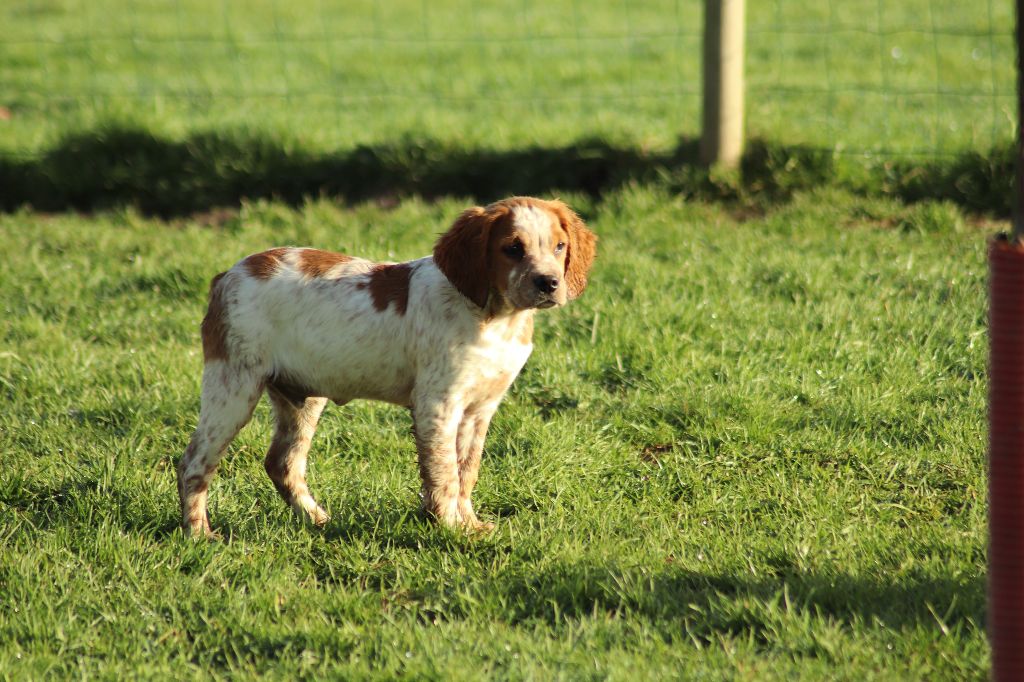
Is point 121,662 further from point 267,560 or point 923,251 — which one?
point 923,251

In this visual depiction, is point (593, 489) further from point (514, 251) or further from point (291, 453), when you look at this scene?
point (291, 453)

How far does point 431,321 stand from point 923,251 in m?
3.43

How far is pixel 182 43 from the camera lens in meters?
11.8

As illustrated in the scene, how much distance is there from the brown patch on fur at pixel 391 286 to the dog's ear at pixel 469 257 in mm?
218

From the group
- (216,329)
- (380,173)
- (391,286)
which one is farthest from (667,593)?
(380,173)

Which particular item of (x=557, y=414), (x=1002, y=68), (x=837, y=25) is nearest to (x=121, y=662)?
(x=557, y=414)

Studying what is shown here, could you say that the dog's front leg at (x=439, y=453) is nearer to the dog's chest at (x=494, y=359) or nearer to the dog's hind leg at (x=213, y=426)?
the dog's chest at (x=494, y=359)

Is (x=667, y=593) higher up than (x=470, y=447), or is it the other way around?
(x=470, y=447)

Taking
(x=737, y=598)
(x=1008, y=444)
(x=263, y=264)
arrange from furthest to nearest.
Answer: (x=263, y=264) < (x=737, y=598) < (x=1008, y=444)

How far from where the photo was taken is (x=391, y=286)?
161 inches

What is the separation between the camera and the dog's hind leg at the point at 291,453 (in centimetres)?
424

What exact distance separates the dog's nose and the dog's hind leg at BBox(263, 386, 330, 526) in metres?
1.08

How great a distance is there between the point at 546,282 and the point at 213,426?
126 centimetres

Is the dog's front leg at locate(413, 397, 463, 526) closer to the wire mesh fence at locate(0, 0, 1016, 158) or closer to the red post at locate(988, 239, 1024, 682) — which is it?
the red post at locate(988, 239, 1024, 682)
